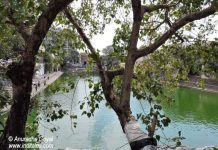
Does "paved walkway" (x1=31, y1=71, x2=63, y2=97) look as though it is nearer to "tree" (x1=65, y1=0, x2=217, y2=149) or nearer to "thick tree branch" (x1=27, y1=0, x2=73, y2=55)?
"tree" (x1=65, y1=0, x2=217, y2=149)

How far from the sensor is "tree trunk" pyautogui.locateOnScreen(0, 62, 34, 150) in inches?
120

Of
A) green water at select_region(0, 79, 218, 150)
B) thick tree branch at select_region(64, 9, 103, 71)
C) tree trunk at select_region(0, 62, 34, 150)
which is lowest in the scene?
green water at select_region(0, 79, 218, 150)

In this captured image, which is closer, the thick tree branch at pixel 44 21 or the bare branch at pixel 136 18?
the thick tree branch at pixel 44 21

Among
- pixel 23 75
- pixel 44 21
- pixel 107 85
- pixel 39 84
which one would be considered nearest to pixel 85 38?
pixel 107 85

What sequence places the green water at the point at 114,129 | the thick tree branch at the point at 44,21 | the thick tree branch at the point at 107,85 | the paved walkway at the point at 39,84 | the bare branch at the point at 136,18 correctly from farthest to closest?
1. the paved walkway at the point at 39,84
2. the green water at the point at 114,129
3. the thick tree branch at the point at 107,85
4. the bare branch at the point at 136,18
5. the thick tree branch at the point at 44,21

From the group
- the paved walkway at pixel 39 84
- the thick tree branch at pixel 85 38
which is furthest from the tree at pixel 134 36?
the paved walkway at pixel 39 84

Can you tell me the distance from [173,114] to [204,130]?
11.9 feet

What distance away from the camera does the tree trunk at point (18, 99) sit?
9.97 feet

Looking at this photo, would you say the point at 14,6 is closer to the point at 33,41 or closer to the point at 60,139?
the point at 33,41

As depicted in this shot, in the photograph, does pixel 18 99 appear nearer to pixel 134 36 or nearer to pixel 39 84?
pixel 134 36

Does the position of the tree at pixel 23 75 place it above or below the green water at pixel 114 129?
above

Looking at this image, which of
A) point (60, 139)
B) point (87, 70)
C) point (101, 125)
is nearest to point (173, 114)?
point (101, 125)

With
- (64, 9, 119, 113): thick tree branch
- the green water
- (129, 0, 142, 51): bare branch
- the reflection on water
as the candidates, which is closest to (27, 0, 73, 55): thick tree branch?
(129, 0, 142, 51): bare branch

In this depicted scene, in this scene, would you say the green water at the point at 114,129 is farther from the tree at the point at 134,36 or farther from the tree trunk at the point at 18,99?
the tree trunk at the point at 18,99
